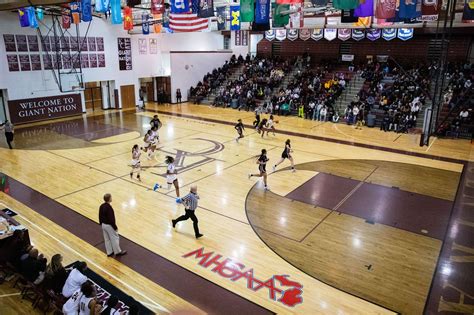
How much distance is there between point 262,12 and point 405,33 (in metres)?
15.4

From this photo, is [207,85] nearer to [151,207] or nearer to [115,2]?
[115,2]

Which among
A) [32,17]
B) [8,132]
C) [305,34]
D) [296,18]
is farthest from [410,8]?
[32,17]

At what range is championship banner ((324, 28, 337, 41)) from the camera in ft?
92.7

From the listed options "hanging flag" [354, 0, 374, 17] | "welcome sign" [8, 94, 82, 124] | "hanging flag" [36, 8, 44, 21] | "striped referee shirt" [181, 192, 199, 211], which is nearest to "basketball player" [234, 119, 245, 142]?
"hanging flag" [354, 0, 374, 17]

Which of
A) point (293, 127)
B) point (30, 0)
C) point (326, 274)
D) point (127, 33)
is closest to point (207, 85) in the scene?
point (127, 33)

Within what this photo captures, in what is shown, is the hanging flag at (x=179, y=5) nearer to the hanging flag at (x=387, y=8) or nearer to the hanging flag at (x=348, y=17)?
the hanging flag at (x=348, y=17)

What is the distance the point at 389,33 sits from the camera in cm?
2670

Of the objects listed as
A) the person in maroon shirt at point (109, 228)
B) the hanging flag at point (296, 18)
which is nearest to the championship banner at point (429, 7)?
the hanging flag at point (296, 18)

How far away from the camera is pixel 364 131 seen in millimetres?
21578

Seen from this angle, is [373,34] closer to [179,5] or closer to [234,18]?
[234,18]

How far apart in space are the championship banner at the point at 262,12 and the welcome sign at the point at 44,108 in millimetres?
16326

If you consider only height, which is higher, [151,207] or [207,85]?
[207,85]

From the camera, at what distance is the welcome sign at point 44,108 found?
22948 mm

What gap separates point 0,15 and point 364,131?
73.5 ft
